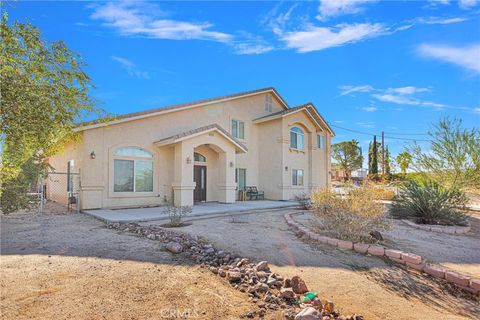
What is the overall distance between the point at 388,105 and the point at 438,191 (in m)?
17.5

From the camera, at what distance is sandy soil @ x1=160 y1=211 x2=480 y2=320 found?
157 inches

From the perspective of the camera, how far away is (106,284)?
410 cm

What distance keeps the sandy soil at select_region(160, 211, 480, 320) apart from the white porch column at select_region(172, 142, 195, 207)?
21.8 ft

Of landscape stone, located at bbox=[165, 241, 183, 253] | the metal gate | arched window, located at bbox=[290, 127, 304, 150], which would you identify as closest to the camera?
landscape stone, located at bbox=[165, 241, 183, 253]

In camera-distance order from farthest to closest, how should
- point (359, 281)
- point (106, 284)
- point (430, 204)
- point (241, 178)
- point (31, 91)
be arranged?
point (241, 178), point (430, 204), point (359, 281), point (106, 284), point (31, 91)

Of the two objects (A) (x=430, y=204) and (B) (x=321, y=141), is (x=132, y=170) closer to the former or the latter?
(A) (x=430, y=204)

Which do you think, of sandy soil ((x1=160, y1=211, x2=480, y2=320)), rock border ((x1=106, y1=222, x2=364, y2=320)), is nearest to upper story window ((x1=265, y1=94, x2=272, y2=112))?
sandy soil ((x1=160, y1=211, x2=480, y2=320))

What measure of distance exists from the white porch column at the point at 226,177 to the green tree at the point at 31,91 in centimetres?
1141

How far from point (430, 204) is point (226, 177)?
977cm

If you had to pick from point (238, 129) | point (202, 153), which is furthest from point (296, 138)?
point (202, 153)

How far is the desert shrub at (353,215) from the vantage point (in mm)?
6852

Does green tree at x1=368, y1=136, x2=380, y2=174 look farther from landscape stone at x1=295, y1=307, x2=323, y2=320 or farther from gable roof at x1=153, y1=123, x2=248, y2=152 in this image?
landscape stone at x1=295, y1=307, x2=323, y2=320

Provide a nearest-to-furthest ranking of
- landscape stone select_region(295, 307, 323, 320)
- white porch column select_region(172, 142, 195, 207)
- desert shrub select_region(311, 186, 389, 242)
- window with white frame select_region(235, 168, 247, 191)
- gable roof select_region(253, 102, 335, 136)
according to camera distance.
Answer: landscape stone select_region(295, 307, 323, 320), desert shrub select_region(311, 186, 389, 242), white porch column select_region(172, 142, 195, 207), window with white frame select_region(235, 168, 247, 191), gable roof select_region(253, 102, 335, 136)

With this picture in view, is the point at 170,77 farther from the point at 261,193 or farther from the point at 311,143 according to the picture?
the point at 311,143
